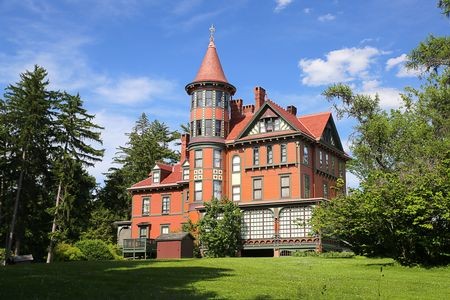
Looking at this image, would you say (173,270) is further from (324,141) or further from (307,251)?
(324,141)

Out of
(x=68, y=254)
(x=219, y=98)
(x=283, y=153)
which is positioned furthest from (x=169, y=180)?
(x=68, y=254)

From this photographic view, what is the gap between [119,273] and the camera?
2203 centimetres

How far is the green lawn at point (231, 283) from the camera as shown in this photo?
51.8 feet

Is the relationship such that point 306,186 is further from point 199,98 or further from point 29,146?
point 29,146

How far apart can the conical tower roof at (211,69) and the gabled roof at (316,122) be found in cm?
843

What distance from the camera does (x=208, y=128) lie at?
51531mm

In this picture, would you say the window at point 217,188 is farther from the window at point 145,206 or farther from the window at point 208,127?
the window at point 145,206

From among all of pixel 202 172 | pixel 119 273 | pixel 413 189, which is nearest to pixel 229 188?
pixel 202 172

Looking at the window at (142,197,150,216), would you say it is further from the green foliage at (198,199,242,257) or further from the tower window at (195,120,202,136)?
the green foliage at (198,199,242,257)

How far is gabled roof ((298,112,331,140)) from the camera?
167 feet

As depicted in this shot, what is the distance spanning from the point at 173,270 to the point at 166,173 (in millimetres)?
34899

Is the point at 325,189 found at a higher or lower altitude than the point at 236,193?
higher

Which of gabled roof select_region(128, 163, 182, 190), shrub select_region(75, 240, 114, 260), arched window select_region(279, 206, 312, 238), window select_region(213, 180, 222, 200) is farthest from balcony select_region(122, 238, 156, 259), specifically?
arched window select_region(279, 206, 312, 238)

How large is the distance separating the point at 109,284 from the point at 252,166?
32.4 m
